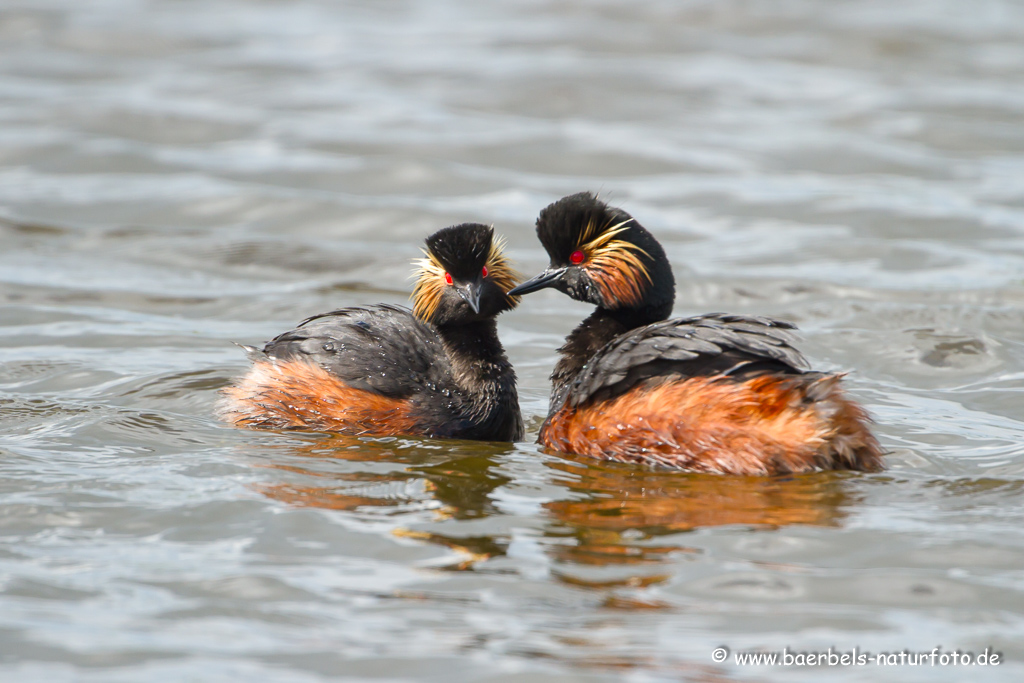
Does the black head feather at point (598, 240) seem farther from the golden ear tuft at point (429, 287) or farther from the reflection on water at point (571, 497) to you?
the reflection on water at point (571, 497)

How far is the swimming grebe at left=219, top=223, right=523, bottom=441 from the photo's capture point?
709 centimetres

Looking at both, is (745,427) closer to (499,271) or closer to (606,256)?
(606,256)

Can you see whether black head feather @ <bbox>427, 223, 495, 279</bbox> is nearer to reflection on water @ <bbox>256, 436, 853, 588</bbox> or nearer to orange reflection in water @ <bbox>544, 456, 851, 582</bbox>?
reflection on water @ <bbox>256, 436, 853, 588</bbox>

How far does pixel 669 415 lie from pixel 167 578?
8.66ft

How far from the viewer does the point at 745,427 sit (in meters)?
6.15

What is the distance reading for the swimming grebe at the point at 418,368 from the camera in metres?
7.09

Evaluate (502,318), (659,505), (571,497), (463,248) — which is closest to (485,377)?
(463,248)

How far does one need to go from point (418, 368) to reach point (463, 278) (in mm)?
609

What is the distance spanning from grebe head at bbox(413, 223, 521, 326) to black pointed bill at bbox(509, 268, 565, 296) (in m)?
0.14

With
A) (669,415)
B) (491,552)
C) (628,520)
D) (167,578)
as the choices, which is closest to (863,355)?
(669,415)

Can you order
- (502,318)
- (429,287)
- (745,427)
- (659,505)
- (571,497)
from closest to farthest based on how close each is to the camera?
(659,505) → (571,497) → (745,427) → (429,287) → (502,318)

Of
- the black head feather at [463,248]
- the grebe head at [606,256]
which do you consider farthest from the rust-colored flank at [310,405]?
the grebe head at [606,256]

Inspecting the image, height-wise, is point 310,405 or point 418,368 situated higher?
point 418,368

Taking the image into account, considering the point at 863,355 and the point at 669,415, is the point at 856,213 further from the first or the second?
the point at 669,415
